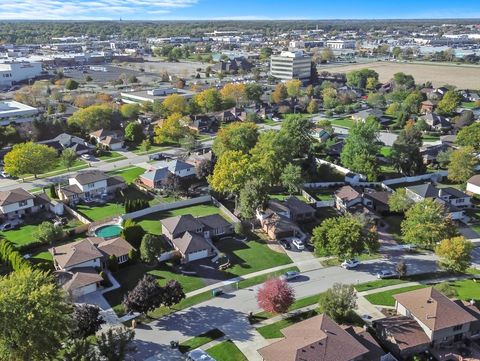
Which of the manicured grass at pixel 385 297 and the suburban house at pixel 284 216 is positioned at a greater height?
the suburban house at pixel 284 216

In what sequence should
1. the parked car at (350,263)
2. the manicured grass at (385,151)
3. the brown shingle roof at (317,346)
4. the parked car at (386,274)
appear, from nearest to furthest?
the brown shingle roof at (317,346)
the parked car at (386,274)
the parked car at (350,263)
the manicured grass at (385,151)

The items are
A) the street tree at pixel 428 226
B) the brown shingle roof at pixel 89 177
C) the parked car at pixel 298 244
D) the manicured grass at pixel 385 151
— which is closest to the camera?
the street tree at pixel 428 226

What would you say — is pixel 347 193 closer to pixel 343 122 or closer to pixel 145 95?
pixel 343 122

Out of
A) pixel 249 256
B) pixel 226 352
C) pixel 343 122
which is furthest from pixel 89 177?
pixel 343 122

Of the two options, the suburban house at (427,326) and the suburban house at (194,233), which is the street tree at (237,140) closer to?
the suburban house at (194,233)

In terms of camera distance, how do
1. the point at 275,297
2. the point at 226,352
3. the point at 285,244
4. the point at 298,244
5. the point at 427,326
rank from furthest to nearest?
the point at 285,244, the point at 298,244, the point at 275,297, the point at 427,326, the point at 226,352

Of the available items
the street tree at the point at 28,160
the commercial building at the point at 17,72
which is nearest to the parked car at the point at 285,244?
the street tree at the point at 28,160
